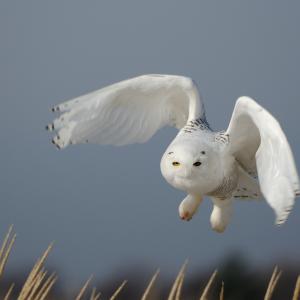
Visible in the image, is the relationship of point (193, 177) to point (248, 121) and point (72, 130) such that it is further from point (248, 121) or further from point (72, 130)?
point (72, 130)

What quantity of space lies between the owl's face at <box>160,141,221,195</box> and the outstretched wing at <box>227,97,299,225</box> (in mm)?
121

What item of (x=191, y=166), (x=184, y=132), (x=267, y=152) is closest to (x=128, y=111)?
(x=184, y=132)

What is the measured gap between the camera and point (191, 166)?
2.52 metres

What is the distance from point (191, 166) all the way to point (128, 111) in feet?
2.02

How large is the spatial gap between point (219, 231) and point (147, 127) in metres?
0.48

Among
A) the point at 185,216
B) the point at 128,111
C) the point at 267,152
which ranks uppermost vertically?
the point at 267,152

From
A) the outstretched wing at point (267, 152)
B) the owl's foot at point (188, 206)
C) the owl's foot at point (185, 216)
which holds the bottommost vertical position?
the owl's foot at point (185, 216)

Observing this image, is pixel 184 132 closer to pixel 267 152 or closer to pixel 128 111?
pixel 128 111

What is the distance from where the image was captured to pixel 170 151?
8.39 ft

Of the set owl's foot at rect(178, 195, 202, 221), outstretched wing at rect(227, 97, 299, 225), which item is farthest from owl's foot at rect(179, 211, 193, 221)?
outstretched wing at rect(227, 97, 299, 225)

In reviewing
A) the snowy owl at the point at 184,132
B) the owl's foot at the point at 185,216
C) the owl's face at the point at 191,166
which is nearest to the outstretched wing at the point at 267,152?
the snowy owl at the point at 184,132

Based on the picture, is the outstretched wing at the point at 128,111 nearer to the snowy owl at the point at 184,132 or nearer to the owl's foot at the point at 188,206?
the snowy owl at the point at 184,132

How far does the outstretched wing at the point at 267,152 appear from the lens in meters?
1.82

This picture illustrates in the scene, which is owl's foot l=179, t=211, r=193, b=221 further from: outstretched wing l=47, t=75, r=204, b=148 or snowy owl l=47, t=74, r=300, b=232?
outstretched wing l=47, t=75, r=204, b=148
